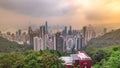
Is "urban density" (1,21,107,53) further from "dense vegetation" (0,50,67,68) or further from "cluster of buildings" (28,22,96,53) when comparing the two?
"dense vegetation" (0,50,67,68)

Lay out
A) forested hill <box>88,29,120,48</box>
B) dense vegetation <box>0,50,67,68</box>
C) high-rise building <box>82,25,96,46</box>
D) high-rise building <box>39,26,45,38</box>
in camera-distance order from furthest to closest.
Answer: forested hill <box>88,29,120,48</box> → high-rise building <box>82,25,96,46</box> → high-rise building <box>39,26,45,38</box> → dense vegetation <box>0,50,67,68</box>

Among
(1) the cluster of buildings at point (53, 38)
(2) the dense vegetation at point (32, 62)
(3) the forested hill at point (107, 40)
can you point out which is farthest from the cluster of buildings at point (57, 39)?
(2) the dense vegetation at point (32, 62)

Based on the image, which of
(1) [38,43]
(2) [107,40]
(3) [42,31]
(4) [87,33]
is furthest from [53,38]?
(2) [107,40]

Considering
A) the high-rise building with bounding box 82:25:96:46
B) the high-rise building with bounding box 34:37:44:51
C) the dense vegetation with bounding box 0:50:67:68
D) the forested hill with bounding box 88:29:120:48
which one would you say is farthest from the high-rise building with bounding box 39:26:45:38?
the dense vegetation with bounding box 0:50:67:68

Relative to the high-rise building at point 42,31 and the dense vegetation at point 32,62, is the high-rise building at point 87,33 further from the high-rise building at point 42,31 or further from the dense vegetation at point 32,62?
the dense vegetation at point 32,62

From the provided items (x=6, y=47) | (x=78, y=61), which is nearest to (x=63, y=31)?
(x=6, y=47)

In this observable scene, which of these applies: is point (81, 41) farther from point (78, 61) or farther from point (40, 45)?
point (78, 61)

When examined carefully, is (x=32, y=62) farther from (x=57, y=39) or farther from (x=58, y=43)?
(x=58, y=43)
